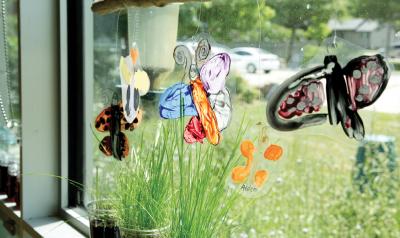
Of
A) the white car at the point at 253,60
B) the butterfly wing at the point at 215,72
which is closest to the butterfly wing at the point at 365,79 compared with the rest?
the white car at the point at 253,60

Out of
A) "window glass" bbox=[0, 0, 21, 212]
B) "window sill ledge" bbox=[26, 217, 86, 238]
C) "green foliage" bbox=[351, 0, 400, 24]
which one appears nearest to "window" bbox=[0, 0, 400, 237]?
"green foliage" bbox=[351, 0, 400, 24]

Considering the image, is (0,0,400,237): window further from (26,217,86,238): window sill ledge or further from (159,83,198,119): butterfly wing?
(26,217,86,238): window sill ledge

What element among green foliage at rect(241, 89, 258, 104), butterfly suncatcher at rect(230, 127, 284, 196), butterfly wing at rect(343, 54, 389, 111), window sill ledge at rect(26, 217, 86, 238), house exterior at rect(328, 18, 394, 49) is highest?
house exterior at rect(328, 18, 394, 49)

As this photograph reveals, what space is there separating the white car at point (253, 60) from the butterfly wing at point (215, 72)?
0.02 metres

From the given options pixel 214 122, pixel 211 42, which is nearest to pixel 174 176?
pixel 214 122

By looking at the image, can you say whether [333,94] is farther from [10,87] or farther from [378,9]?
[10,87]

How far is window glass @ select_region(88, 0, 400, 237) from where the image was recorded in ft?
2.53

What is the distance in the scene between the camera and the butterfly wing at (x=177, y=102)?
1.05 meters

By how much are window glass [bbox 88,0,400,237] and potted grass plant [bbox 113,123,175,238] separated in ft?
0.22

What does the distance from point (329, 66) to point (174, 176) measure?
0.45 meters

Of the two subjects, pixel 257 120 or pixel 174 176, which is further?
pixel 174 176

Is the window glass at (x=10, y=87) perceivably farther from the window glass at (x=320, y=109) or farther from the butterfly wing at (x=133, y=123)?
the window glass at (x=320, y=109)

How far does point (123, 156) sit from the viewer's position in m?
1.29

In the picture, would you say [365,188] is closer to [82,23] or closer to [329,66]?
[329,66]
